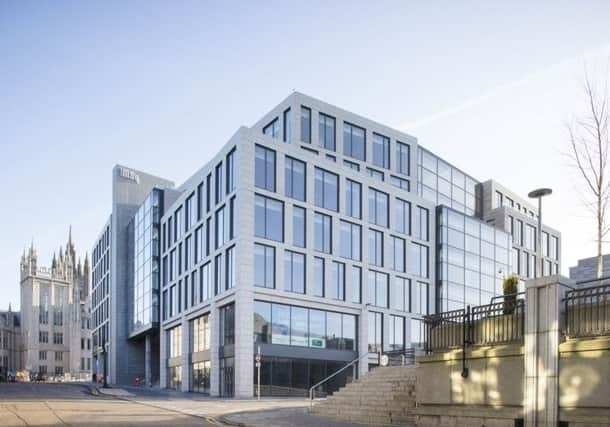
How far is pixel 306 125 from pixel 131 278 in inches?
1400

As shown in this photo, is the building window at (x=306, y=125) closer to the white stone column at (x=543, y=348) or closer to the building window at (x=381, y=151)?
the building window at (x=381, y=151)

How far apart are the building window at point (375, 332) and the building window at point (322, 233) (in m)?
7.10

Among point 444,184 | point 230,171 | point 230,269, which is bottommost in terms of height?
point 230,269

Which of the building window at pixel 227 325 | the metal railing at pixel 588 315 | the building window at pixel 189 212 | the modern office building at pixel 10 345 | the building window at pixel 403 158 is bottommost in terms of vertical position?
the modern office building at pixel 10 345

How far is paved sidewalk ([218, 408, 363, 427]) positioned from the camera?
18.7 metres

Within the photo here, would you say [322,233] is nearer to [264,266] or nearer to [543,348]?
[264,266]

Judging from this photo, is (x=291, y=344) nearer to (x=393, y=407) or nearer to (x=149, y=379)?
(x=393, y=407)

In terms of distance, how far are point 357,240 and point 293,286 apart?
7.97 metres

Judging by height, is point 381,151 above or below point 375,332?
above

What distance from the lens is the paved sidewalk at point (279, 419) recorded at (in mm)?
18734

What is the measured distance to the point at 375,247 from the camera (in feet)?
161

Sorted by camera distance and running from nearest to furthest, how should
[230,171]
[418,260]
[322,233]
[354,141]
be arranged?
[230,171] < [322,233] < [354,141] < [418,260]

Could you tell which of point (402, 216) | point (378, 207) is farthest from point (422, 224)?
point (378, 207)

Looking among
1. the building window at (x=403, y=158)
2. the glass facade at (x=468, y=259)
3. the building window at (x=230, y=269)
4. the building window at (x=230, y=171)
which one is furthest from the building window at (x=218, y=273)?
the glass facade at (x=468, y=259)
